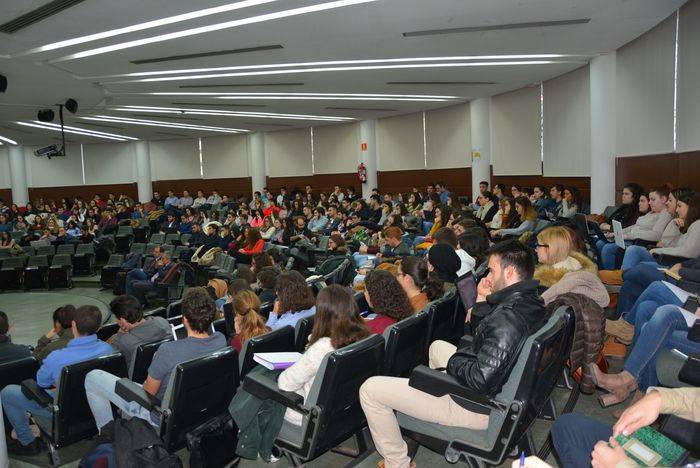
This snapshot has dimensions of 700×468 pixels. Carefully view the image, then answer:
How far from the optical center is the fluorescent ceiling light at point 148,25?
5.65 meters

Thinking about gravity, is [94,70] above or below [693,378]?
above

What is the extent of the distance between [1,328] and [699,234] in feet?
18.3

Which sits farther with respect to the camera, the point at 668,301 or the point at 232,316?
the point at 232,316

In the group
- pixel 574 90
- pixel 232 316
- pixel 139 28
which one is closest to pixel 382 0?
pixel 139 28

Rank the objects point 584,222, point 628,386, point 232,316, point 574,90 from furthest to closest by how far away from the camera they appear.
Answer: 1. point 574,90
2. point 584,222
3. point 232,316
4. point 628,386

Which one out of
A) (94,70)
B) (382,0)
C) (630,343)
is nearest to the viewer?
(630,343)

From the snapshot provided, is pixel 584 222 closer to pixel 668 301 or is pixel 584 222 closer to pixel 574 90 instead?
pixel 668 301

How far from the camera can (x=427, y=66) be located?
924 centimetres

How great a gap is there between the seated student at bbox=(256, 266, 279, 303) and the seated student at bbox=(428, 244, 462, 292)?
5.62 feet

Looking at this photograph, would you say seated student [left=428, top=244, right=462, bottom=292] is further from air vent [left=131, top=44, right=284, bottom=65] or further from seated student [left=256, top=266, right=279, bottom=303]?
air vent [left=131, top=44, right=284, bottom=65]

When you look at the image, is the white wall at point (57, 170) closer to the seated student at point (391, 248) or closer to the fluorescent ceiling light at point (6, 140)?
the fluorescent ceiling light at point (6, 140)

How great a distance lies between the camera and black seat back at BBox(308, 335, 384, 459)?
2.55 m

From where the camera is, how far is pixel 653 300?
3.74 meters

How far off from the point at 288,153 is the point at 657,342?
17946 millimetres
